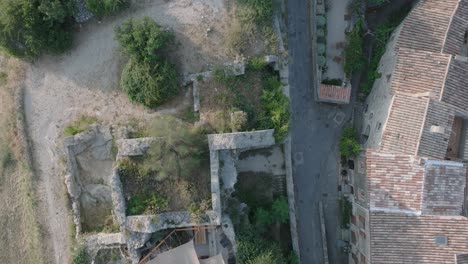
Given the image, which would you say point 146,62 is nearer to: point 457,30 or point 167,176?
point 167,176

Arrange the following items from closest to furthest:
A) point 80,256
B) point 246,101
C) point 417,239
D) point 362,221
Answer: point 417,239 < point 80,256 < point 246,101 < point 362,221

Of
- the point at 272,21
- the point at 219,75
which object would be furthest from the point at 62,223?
the point at 272,21

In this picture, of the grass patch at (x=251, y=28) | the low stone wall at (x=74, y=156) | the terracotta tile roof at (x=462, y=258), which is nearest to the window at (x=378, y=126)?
the grass patch at (x=251, y=28)

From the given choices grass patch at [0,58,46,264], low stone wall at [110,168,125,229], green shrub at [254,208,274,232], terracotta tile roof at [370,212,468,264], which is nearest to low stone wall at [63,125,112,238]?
grass patch at [0,58,46,264]

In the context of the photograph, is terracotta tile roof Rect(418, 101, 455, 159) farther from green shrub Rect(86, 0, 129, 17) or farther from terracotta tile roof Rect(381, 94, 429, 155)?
green shrub Rect(86, 0, 129, 17)

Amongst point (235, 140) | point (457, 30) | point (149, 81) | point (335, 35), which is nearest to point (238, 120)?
point (235, 140)

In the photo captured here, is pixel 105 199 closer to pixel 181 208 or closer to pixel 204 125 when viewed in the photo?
pixel 181 208
